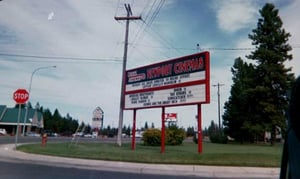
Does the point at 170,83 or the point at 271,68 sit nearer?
the point at 170,83

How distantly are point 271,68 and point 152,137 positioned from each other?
59.1ft

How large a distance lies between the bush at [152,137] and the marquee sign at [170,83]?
22.2 feet

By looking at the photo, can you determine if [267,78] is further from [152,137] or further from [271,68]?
[152,137]

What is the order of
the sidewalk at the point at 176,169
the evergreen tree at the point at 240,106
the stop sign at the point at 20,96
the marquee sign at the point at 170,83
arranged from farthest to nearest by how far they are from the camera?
the evergreen tree at the point at 240,106 → the stop sign at the point at 20,96 → the marquee sign at the point at 170,83 → the sidewalk at the point at 176,169

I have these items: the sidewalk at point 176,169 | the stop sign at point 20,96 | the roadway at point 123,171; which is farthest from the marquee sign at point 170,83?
the stop sign at point 20,96

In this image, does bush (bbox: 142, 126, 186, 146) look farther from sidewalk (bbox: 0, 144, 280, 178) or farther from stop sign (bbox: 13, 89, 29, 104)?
sidewalk (bbox: 0, 144, 280, 178)

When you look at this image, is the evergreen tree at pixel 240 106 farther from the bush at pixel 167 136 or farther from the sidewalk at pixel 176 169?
the sidewalk at pixel 176 169

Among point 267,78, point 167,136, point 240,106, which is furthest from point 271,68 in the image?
point 167,136

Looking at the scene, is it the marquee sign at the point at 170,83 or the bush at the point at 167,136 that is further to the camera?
the bush at the point at 167,136

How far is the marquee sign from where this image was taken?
18.3 meters

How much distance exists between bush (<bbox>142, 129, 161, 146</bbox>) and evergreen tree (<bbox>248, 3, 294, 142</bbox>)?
49.6ft

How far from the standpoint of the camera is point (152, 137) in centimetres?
2925

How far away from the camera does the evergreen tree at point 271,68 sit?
37.8m

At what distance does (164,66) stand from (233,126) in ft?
102
